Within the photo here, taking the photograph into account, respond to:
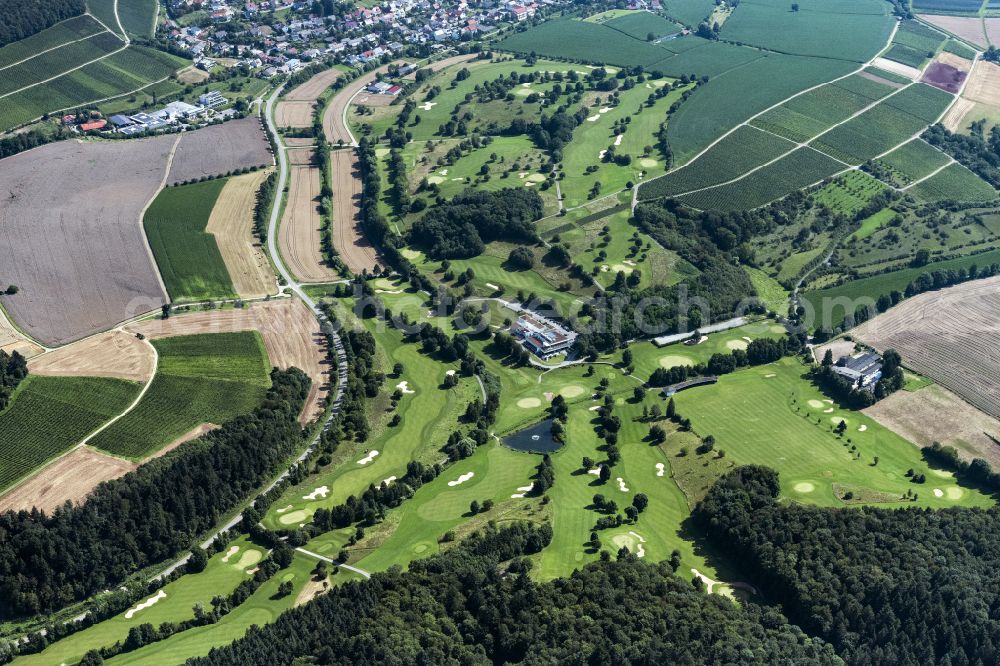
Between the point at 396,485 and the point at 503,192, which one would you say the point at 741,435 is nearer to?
the point at 396,485

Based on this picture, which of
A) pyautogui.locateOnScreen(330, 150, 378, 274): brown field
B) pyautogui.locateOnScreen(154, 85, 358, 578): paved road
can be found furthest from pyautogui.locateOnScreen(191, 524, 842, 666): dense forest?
pyautogui.locateOnScreen(330, 150, 378, 274): brown field

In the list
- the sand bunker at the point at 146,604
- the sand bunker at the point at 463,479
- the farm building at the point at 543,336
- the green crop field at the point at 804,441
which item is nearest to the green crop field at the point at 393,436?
the sand bunker at the point at 463,479

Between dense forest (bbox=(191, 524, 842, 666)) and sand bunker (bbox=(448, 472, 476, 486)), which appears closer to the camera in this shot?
dense forest (bbox=(191, 524, 842, 666))

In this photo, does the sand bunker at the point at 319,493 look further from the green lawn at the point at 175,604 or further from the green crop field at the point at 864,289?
the green crop field at the point at 864,289

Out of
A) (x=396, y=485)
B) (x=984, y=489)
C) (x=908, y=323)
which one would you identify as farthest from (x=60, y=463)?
(x=908, y=323)

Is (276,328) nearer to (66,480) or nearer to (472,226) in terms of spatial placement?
(472,226)

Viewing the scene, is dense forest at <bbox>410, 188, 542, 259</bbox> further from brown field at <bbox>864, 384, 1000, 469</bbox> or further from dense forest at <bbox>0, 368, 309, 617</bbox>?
brown field at <bbox>864, 384, 1000, 469</bbox>

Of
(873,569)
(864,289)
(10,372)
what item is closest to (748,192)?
(864,289)
